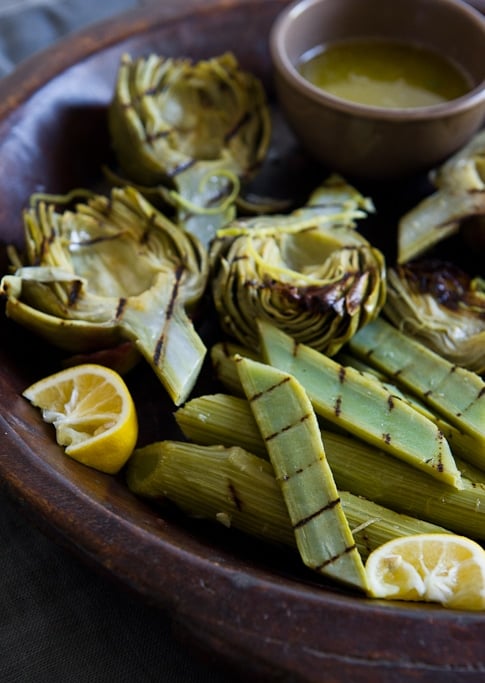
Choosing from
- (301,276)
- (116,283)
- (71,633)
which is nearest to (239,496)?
(71,633)

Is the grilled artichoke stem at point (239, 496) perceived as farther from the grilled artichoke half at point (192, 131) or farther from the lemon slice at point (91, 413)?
the grilled artichoke half at point (192, 131)

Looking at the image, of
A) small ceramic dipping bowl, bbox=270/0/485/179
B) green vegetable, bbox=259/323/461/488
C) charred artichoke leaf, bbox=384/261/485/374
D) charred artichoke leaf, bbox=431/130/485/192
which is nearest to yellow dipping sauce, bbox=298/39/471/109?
small ceramic dipping bowl, bbox=270/0/485/179

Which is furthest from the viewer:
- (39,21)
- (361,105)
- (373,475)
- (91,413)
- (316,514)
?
(39,21)

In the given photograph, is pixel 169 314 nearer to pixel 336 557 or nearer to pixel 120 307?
pixel 120 307

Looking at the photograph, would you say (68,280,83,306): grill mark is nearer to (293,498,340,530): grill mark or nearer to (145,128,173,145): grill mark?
(145,128,173,145): grill mark

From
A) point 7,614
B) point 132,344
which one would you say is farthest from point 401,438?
point 7,614

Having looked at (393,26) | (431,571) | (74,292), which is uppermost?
(393,26)
